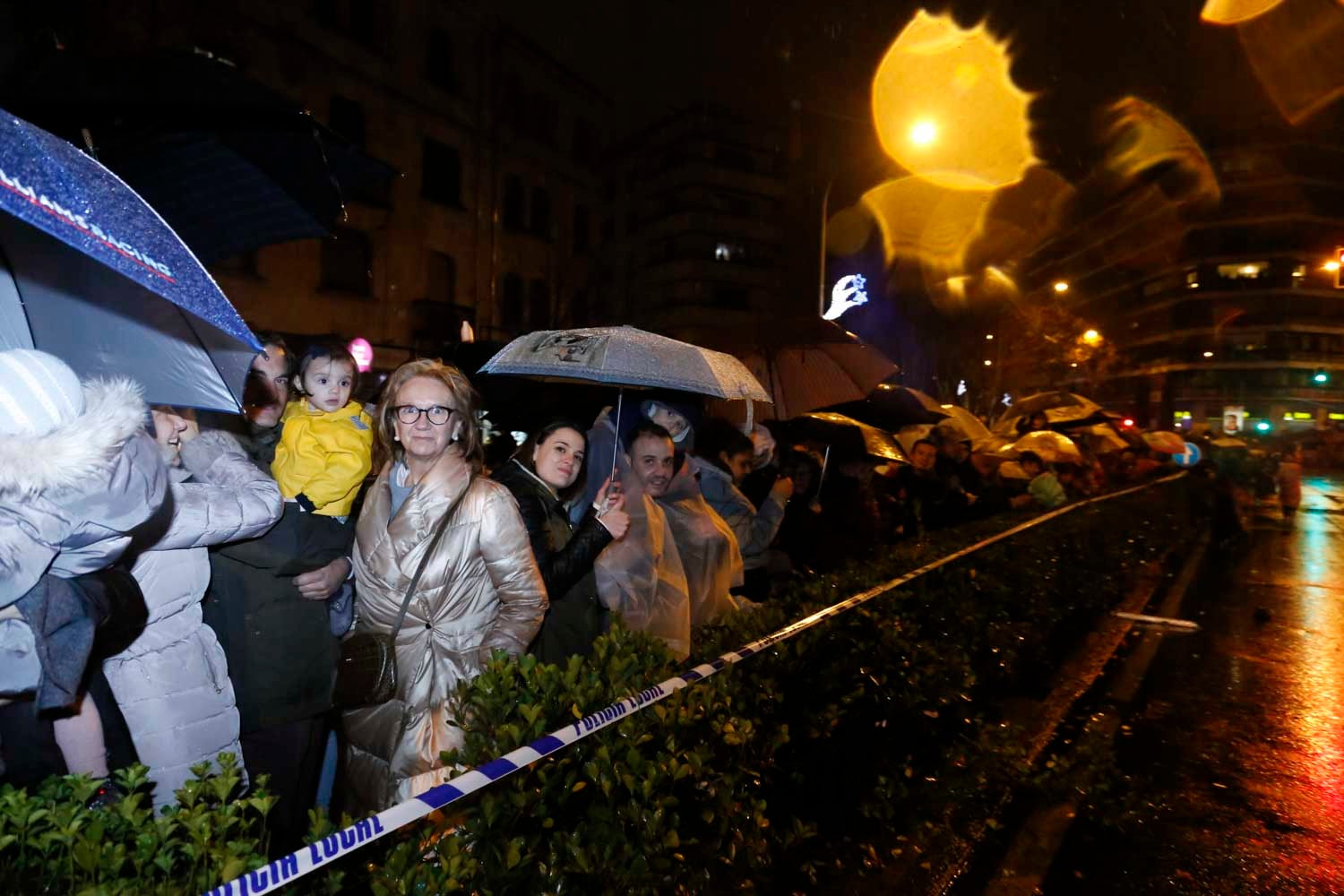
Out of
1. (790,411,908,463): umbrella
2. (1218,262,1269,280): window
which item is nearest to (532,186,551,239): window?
(790,411,908,463): umbrella

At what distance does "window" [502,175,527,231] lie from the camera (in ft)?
94.7

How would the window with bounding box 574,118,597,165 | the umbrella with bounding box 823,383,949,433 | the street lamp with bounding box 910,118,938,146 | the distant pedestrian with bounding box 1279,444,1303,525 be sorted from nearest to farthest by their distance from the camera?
the umbrella with bounding box 823,383,949,433 < the street lamp with bounding box 910,118,938,146 < the distant pedestrian with bounding box 1279,444,1303,525 < the window with bounding box 574,118,597,165

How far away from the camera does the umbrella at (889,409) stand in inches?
388

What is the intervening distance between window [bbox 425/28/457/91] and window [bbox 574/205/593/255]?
24.3 ft

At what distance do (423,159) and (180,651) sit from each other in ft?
85.4

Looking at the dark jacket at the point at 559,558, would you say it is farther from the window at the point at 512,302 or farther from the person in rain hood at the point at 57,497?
the window at the point at 512,302

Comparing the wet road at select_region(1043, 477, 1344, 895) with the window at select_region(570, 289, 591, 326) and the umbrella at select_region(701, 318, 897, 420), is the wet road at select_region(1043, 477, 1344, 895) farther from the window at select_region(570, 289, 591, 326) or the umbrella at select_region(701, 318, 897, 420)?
the window at select_region(570, 289, 591, 326)

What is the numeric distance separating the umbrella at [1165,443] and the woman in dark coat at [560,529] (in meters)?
21.8

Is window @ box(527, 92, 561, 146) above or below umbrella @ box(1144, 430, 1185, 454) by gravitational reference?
above

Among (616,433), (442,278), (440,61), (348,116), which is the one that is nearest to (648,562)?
(616,433)

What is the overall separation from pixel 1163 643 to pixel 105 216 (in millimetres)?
9224

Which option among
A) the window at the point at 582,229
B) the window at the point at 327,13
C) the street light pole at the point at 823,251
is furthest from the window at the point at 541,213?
the street light pole at the point at 823,251

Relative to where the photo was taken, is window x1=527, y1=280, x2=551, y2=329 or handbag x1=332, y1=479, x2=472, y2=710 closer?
handbag x1=332, y1=479, x2=472, y2=710

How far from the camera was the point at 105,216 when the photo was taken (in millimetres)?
1454
